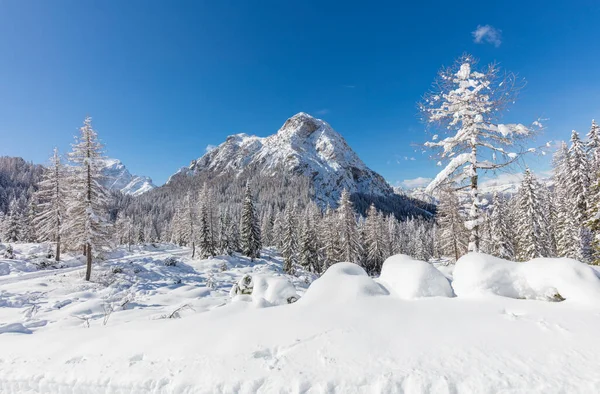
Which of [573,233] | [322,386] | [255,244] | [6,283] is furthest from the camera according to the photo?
[255,244]

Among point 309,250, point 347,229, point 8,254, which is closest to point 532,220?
point 347,229

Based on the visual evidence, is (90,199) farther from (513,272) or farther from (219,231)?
(513,272)

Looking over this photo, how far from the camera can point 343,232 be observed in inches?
1517

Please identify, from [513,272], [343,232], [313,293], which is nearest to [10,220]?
[343,232]

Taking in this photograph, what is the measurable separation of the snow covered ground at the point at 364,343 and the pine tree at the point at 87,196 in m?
20.2

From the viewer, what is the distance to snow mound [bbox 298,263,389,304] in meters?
6.80

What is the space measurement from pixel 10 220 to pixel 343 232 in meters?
60.0

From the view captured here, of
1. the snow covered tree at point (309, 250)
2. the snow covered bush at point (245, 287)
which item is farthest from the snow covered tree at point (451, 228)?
the snow covered bush at point (245, 287)

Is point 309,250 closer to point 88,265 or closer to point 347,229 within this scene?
point 347,229

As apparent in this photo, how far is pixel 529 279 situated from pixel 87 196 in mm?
30218

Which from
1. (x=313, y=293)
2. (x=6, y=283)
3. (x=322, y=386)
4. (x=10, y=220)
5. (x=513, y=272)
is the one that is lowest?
(x=6, y=283)

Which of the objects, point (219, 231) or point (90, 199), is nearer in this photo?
point (90, 199)

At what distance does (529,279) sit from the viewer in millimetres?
6680

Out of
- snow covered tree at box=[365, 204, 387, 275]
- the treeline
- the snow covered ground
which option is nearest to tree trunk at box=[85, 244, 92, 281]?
the snow covered ground
